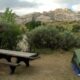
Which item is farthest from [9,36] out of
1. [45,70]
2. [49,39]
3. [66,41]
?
[45,70]

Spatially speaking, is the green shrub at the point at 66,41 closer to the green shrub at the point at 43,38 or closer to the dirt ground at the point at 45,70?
the green shrub at the point at 43,38

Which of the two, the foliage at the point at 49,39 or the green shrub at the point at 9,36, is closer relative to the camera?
the green shrub at the point at 9,36

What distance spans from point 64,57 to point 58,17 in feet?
128

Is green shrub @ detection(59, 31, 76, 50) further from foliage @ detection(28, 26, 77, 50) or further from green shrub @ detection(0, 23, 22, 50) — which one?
green shrub @ detection(0, 23, 22, 50)

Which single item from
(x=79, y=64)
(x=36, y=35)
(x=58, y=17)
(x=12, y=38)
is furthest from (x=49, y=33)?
(x=58, y=17)

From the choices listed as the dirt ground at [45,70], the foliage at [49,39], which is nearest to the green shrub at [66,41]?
the foliage at [49,39]

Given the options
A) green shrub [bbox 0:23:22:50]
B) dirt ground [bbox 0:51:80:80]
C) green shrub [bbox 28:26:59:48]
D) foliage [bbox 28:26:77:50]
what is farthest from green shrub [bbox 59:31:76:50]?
green shrub [bbox 0:23:22:50]

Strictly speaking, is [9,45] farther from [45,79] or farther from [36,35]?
[45,79]

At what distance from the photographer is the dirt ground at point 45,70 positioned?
10.7 metres

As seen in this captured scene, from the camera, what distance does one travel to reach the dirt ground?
35.1 feet

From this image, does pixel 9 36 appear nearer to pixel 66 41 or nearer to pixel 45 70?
pixel 66 41

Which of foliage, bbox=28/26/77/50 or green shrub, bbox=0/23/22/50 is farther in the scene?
foliage, bbox=28/26/77/50

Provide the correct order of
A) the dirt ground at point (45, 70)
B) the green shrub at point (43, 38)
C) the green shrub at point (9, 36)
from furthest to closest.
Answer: the green shrub at point (43, 38) → the green shrub at point (9, 36) → the dirt ground at point (45, 70)

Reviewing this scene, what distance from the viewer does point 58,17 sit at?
2133 inches
